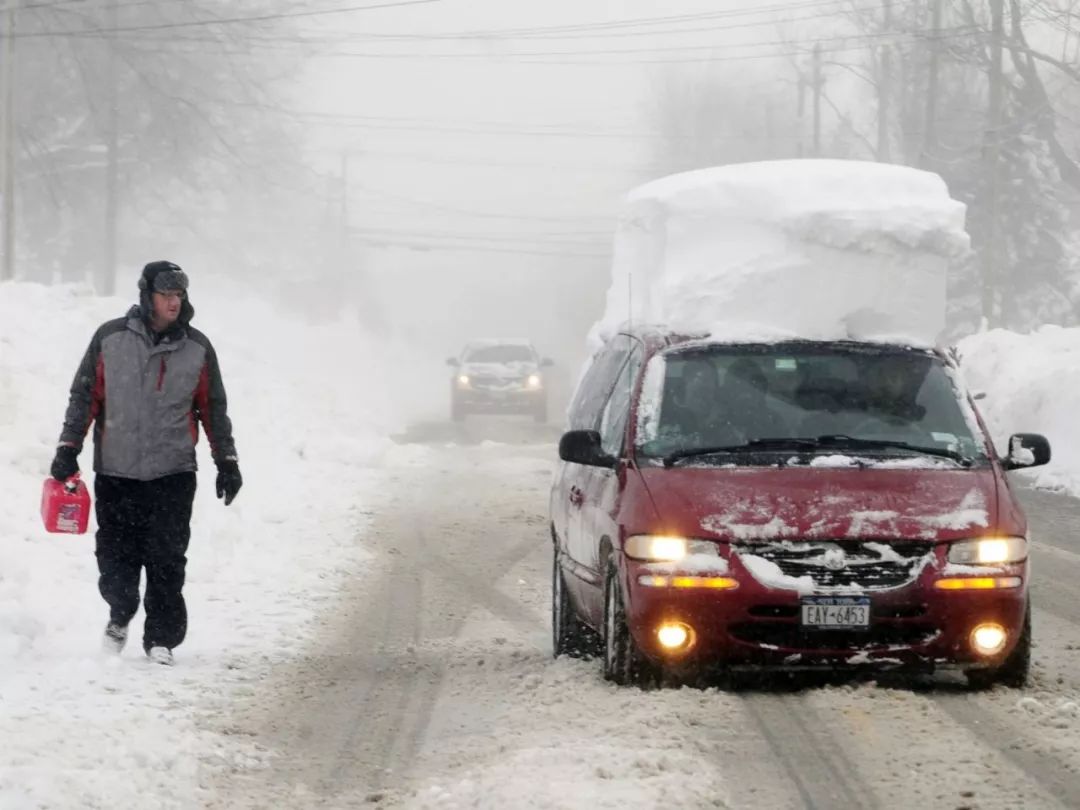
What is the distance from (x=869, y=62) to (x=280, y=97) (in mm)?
27110

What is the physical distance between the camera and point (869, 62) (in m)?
72.8

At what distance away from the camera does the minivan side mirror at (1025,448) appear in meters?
8.02

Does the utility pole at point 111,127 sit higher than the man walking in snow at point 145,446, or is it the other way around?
the utility pole at point 111,127

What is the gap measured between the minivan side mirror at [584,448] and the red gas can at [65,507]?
87.6 inches

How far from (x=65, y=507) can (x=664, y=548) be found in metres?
2.93

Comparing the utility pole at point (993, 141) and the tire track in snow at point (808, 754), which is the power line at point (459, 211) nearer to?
the utility pole at point (993, 141)

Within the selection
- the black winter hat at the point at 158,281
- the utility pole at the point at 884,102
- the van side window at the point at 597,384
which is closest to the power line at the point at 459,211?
the utility pole at the point at 884,102

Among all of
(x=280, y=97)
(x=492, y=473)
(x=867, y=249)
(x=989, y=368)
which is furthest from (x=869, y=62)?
(x=867, y=249)

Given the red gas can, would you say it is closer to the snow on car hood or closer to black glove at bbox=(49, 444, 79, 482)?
black glove at bbox=(49, 444, 79, 482)

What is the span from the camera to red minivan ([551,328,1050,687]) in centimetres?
710

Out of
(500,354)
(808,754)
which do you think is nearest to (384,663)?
(808,754)

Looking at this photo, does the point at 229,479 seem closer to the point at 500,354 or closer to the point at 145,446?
the point at 145,446

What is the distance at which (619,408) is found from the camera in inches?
337

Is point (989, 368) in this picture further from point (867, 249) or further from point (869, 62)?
point (869, 62)
